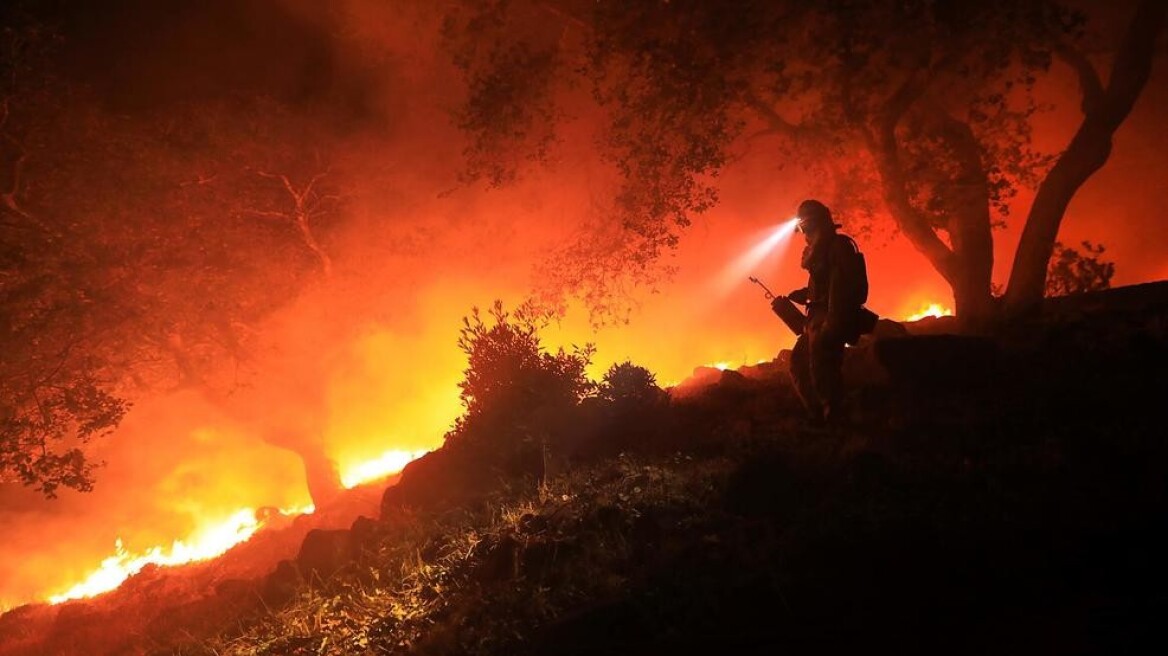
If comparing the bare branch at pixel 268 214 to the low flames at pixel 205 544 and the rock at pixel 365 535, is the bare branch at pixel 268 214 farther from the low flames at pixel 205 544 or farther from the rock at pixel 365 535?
the rock at pixel 365 535

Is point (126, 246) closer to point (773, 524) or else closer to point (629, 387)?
point (629, 387)

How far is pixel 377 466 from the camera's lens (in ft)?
70.1

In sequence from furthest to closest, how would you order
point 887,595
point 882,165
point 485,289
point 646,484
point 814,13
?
point 485,289 < point 882,165 < point 814,13 < point 646,484 < point 887,595

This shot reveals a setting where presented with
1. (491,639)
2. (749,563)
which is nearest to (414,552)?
(491,639)

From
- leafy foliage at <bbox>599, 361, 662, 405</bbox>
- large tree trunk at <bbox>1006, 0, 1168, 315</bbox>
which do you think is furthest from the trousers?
large tree trunk at <bbox>1006, 0, 1168, 315</bbox>

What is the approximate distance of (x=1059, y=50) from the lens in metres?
9.83

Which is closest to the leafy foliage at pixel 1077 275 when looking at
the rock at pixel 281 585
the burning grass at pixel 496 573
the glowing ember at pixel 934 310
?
the glowing ember at pixel 934 310

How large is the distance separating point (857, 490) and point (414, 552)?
5.08m

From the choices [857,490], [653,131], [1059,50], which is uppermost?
[653,131]

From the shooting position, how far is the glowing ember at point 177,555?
58.5ft

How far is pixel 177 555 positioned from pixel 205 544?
77cm

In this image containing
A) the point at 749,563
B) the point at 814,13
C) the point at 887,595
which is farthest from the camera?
the point at 814,13

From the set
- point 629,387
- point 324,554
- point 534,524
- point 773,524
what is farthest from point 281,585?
point 773,524

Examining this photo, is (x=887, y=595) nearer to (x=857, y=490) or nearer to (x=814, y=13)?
Answer: (x=857, y=490)
